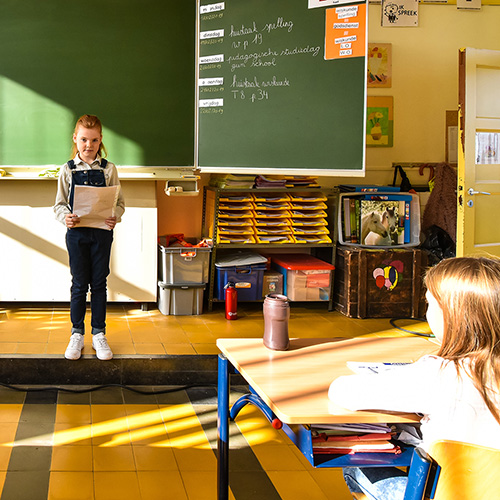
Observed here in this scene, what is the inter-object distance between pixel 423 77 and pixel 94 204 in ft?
10.6

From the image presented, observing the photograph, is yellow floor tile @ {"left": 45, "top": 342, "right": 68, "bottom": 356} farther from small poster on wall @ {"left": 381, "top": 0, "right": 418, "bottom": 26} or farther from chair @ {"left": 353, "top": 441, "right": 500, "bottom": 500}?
small poster on wall @ {"left": 381, "top": 0, "right": 418, "bottom": 26}

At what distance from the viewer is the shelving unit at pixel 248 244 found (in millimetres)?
5273

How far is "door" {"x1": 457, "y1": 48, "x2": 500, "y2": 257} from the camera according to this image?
16.5ft

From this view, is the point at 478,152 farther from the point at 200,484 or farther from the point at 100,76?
the point at 200,484

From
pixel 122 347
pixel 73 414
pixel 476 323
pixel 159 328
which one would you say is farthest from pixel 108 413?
pixel 476 323

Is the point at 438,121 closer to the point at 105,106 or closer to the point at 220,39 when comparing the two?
the point at 220,39

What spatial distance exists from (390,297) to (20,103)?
297cm

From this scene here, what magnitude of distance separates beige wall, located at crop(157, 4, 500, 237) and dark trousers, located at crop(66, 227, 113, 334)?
5.68ft

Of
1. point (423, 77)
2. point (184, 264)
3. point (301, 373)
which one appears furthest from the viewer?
point (423, 77)

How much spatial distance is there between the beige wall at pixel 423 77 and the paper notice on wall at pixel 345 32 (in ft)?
4.26

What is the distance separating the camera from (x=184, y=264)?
16.9 ft

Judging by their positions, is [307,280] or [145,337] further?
[307,280]

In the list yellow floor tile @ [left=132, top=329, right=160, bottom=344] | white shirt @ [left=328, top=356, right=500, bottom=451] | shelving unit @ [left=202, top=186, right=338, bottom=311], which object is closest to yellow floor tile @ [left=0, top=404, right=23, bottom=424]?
yellow floor tile @ [left=132, top=329, right=160, bottom=344]

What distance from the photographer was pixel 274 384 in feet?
5.90
